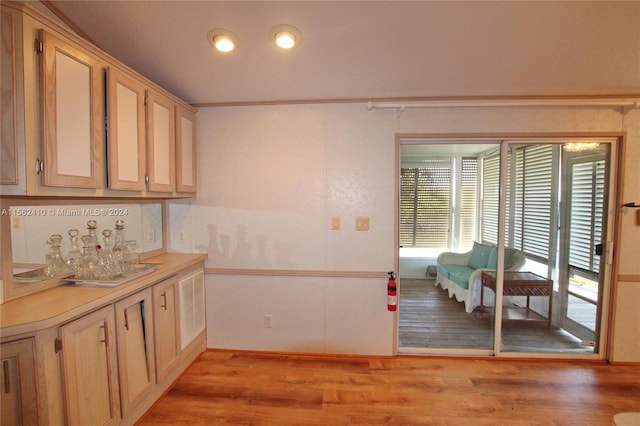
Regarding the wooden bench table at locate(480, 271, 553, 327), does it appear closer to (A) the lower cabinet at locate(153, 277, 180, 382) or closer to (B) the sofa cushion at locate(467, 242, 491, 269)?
(B) the sofa cushion at locate(467, 242, 491, 269)

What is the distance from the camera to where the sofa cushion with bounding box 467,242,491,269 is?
2576 millimetres

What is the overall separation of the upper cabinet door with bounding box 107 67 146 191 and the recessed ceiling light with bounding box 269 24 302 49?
0.95m

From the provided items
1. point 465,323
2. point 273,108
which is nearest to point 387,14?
point 273,108

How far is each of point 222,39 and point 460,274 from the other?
287cm

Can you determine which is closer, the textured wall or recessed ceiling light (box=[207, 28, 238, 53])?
recessed ceiling light (box=[207, 28, 238, 53])

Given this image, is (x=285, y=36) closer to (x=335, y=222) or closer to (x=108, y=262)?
(x=335, y=222)

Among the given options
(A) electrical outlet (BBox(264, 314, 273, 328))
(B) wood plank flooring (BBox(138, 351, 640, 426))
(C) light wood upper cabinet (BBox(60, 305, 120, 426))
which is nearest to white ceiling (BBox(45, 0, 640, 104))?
(C) light wood upper cabinet (BBox(60, 305, 120, 426))

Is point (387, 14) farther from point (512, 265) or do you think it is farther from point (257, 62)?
point (512, 265)

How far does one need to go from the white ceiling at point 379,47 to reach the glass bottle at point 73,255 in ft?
4.26

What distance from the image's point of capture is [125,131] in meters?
1.65

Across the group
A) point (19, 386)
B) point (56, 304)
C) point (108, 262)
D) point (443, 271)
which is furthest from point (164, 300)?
point (443, 271)

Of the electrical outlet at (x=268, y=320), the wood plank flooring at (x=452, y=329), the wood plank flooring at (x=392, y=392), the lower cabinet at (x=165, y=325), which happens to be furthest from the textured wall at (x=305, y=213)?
the lower cabinet at (x=165, y=325)

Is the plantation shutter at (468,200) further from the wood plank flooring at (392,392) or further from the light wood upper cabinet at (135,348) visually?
the light wood upper cabinet at (135,348)

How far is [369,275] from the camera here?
2385 millimetres
